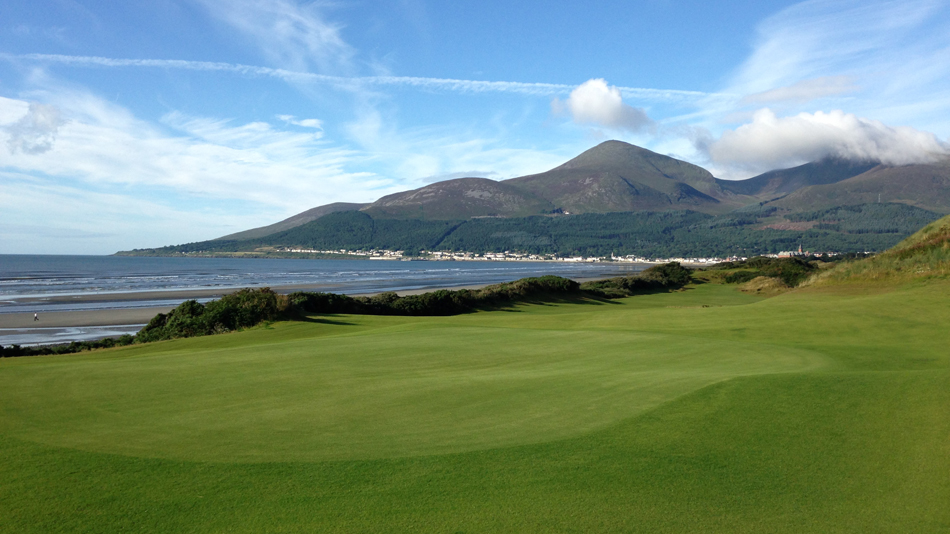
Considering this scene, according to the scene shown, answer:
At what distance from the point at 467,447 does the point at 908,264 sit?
96.4ft

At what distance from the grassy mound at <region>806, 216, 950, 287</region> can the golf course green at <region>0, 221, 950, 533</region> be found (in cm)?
1881

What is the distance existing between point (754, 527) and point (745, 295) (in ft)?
175

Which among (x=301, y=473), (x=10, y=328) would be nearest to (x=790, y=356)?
(x=301, y=473)

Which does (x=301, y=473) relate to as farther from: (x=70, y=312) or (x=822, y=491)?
(x=70, y=312)

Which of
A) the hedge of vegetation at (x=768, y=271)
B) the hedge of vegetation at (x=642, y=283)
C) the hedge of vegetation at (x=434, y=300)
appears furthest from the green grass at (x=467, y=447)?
the hedge of vegetation at (x=768, y=271)

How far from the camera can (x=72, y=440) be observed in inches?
249

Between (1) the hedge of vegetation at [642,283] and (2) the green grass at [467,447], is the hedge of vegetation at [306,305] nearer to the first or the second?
(1) the hedge of vegetation at [642,283]

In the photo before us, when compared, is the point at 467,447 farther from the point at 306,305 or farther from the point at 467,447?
the point at 306,305

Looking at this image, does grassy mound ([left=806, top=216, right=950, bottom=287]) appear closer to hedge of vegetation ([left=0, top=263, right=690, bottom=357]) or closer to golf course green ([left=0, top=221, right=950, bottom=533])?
hedge of vegetation ([left=0, top=263, right=690, bottom=357])

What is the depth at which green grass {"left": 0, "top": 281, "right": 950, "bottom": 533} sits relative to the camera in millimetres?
4945

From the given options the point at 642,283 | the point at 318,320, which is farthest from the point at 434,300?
the point at 642,283

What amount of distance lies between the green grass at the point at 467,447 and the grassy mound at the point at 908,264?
18.4m

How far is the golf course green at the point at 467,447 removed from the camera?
495 cm

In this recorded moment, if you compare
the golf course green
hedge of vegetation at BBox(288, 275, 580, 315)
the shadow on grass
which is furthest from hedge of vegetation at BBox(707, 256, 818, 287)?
the golf course green
